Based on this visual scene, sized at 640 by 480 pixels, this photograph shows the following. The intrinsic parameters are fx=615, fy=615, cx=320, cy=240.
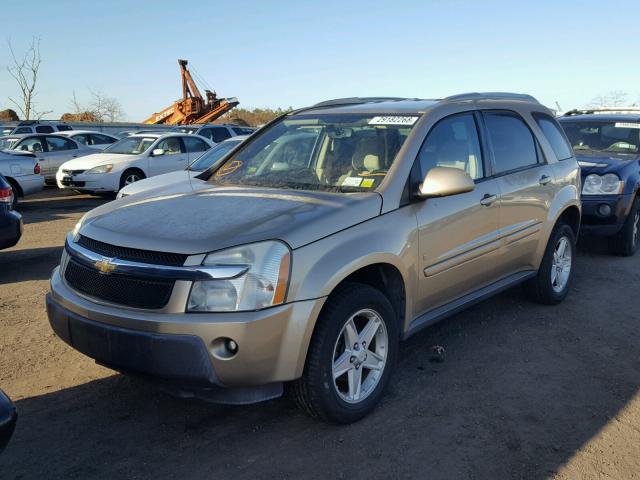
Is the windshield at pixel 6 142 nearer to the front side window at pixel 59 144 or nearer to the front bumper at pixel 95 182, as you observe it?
the front side window at pixel 59 144

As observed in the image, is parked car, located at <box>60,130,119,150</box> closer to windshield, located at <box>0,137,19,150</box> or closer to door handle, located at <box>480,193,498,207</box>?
windshield, located at <box>0,137,19,150</box>

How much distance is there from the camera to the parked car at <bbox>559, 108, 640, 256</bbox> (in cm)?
726

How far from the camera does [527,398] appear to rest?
3.79 meters

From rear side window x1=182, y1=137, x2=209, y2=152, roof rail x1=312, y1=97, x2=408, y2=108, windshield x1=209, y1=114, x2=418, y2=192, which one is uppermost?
roof rail x1=312, y1=97, x2=408, y2=108

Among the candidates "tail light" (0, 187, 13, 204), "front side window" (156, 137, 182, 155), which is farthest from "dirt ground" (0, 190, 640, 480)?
"front side window" (156, 137, 182, 155)

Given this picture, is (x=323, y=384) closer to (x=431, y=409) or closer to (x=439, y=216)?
(x=431, y=409)

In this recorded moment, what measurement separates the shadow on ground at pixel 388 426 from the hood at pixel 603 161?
10.9 feet

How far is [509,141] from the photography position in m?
4.90

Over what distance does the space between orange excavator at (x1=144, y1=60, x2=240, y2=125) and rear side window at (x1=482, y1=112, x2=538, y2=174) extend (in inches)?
1324

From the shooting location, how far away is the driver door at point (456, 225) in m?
3.88

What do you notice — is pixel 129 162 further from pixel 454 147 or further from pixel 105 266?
pixel 105 266

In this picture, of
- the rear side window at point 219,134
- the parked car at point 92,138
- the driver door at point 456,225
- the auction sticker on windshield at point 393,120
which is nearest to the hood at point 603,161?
the driver door at point 456,225

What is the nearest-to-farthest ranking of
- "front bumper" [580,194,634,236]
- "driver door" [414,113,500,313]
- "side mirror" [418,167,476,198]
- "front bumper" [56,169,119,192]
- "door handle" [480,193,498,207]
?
"side mirror" [418,167,476,198] < "driver door" [414,113,500,313] < "door handle" [480,193,498,207] < "front bumper" [580,194,634,236] < "front bumper" [56,169,119,192]

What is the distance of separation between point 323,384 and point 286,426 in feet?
1.45
